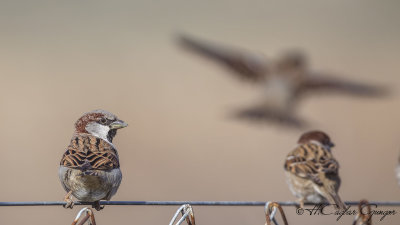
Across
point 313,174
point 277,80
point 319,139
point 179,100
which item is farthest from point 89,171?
point 179,100

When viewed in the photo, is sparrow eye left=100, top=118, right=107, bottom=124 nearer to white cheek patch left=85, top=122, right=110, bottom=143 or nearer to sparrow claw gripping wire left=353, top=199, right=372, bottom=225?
white cheek patch left=85, top=122, right=110, bottom=143

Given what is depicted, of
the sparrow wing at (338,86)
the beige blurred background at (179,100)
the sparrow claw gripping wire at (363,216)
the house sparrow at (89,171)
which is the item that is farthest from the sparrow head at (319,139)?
the sparrow wing at (338,86)

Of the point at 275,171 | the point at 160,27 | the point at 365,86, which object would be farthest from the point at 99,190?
the point at 160,27

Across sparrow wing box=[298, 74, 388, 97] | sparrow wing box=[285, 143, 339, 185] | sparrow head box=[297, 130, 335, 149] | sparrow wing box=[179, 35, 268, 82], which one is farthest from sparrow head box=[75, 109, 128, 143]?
sparrow wing box=[298, 74, 388, 97]

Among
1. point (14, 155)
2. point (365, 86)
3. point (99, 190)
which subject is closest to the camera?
point (99, 190)

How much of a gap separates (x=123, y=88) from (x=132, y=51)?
10.5 ft

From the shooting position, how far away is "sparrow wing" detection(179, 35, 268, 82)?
1156 cm

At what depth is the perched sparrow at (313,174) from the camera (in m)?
5.41

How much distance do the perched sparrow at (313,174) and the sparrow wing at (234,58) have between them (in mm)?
5780

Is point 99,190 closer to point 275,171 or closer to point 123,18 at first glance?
point 275,171

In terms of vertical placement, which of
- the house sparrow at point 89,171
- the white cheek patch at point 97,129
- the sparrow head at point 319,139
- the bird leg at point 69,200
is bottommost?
the bird leg at point 69,200

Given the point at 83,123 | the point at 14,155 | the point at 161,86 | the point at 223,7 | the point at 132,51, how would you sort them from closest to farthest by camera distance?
the point at 83,123
the point at 14,155
the point at 161,86
the point at 132,51
the point at 223,7

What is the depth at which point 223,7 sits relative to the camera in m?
22.5

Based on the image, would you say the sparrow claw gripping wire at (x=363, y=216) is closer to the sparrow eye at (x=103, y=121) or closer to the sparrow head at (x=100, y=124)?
the sparrow head at (x=100, y=124)
